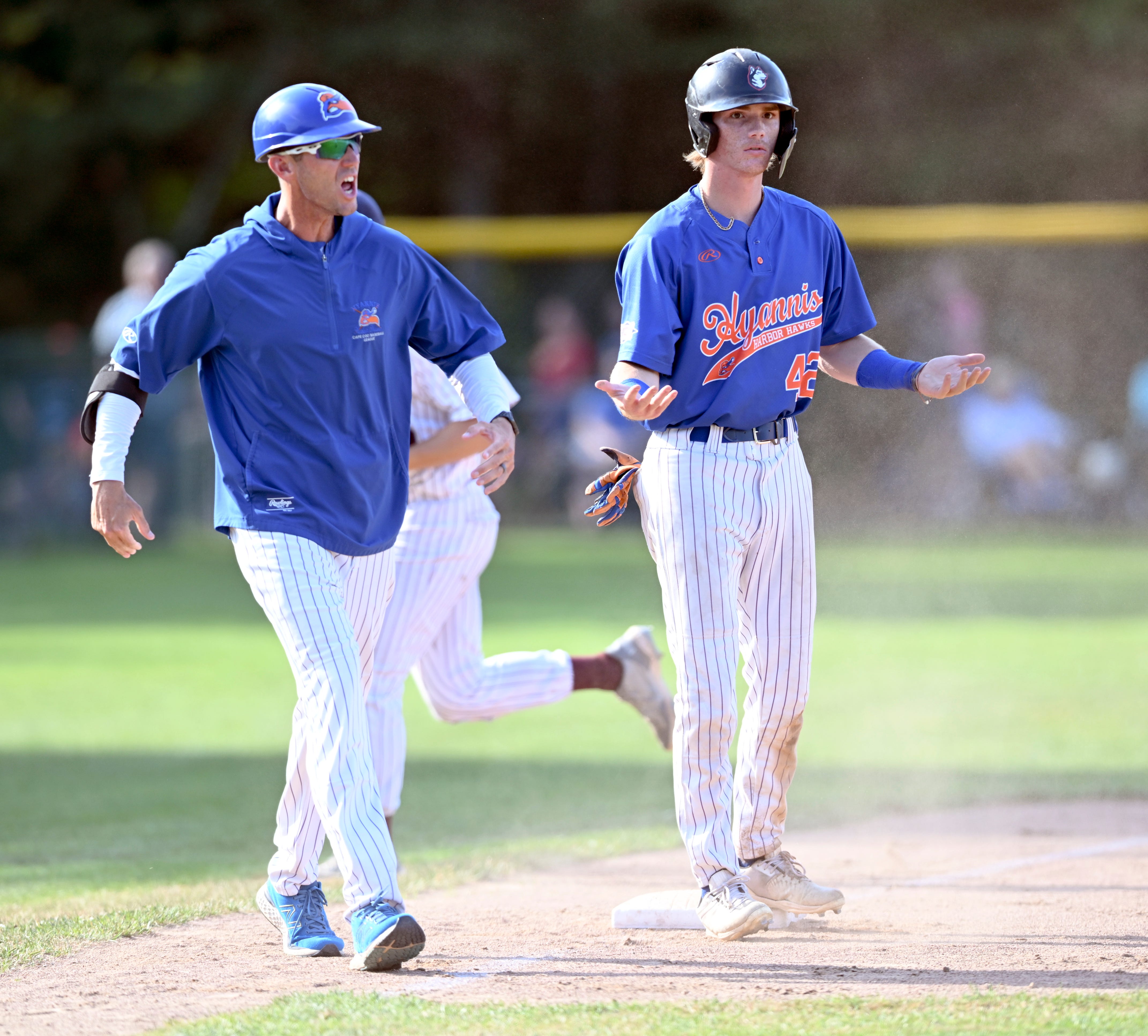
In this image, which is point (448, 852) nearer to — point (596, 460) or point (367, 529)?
point (367, 529)

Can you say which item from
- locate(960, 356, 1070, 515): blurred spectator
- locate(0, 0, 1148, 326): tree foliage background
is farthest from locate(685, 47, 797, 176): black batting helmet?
locate(0, 0, 1148, 326): tree foliage background

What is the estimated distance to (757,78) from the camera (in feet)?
16.1

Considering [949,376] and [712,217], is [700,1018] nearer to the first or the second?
[949,376]

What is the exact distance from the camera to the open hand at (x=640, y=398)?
15.5 feet

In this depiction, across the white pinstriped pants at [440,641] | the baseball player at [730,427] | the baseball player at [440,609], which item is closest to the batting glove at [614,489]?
the baseball player at [730,427]

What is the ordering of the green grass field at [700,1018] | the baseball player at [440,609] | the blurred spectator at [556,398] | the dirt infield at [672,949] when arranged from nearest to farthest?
the green grass field at [700,1018] < the dirt infield at [672,949] < the baseball player at [440,609] < the blurred spectator at [556,398]

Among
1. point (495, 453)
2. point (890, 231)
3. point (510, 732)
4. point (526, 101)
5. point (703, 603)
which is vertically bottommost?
point (510, 732)

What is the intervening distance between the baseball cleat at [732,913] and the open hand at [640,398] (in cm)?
127

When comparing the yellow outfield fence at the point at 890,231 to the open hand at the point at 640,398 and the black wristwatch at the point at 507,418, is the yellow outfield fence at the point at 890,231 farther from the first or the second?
the open hand at the point at 640,398

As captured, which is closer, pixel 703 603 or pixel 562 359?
pixel 703 603

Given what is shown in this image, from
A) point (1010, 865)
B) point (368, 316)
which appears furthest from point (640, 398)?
point (1010, 865)

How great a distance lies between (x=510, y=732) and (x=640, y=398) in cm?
538

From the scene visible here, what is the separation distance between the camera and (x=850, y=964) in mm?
4664

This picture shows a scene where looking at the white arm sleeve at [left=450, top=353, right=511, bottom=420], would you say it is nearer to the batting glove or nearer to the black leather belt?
the batting glove
